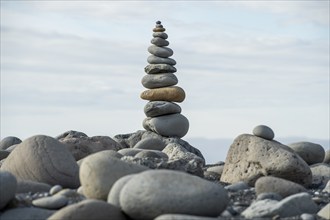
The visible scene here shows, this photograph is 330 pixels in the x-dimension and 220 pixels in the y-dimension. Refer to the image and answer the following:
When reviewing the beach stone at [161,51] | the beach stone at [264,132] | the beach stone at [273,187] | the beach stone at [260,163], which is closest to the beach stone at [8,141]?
the beach stone at [161,51]

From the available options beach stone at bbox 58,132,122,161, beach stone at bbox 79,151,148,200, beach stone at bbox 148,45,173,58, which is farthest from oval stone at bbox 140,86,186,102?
beach stone at bbox 79,151,148,200

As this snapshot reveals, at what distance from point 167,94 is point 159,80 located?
16.7 inches

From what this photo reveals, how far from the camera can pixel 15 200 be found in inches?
311

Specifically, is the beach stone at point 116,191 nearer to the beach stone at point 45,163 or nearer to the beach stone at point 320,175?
the beach stone at point 45,163

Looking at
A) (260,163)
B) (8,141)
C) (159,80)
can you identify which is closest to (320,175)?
(260,163)

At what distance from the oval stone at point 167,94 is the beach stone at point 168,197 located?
37.1 feet

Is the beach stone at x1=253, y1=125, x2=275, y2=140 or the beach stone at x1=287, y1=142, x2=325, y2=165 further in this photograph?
the beach stone at x1=287, y1=142, x2=325, y2=165

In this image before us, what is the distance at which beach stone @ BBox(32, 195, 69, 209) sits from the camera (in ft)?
25.2

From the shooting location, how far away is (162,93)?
18219 millimetres

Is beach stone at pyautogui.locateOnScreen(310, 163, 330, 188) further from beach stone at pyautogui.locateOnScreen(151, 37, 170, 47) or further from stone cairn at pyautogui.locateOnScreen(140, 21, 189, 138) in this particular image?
beach stone at pyautogui.locateOnScreen(151, 37, 170, 47)

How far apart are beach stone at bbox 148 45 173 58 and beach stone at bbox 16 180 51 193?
32.8 feet

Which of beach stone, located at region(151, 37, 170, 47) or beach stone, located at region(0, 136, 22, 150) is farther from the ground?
beach stone, located at region(151, 37, 170, 47)

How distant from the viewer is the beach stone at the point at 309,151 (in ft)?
46.4

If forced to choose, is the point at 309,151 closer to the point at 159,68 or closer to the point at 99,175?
the point at 159,68
